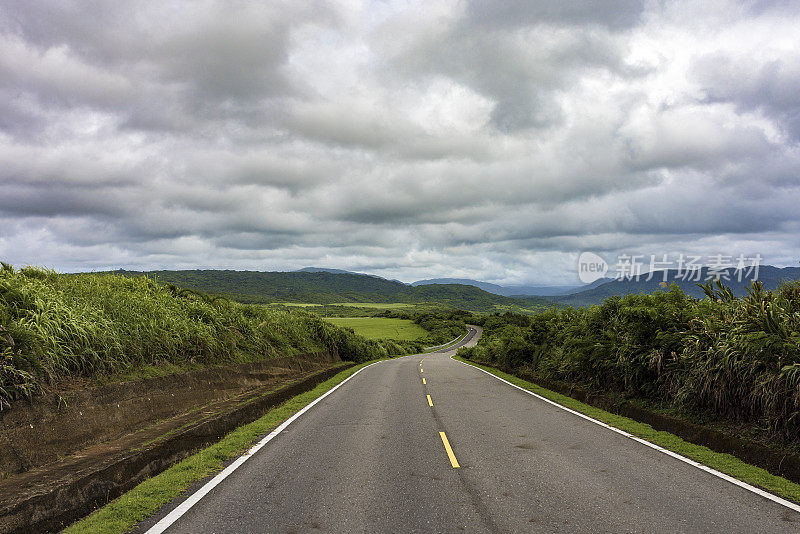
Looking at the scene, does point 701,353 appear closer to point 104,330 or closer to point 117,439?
point 117,439

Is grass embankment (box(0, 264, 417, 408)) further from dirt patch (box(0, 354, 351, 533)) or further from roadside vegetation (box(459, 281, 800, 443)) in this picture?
roadside vegetation (box(459, 281, 800, 443))

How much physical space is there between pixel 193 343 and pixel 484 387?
1029cm

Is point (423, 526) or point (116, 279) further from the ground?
point (116, 279)

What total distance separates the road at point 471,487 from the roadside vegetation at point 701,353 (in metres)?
1.81

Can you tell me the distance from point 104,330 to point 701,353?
39.2 feet

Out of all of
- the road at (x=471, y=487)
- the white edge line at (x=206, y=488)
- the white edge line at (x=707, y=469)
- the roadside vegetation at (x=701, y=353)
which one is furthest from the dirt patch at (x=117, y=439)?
the roadside vegetation at (x=701, y=353)

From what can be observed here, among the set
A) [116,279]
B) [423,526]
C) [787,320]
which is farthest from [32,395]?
[787,320]

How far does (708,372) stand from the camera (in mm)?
8594

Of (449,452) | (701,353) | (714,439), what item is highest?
(701,353)

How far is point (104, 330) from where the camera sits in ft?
28.9

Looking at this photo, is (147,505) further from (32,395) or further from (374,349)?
(374,349)

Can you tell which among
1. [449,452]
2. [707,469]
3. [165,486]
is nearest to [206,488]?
[165,486]

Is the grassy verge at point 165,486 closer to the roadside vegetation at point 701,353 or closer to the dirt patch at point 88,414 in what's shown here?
the dirt patch at point 88,414

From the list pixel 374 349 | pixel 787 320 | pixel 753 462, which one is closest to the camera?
pixel 753 462
